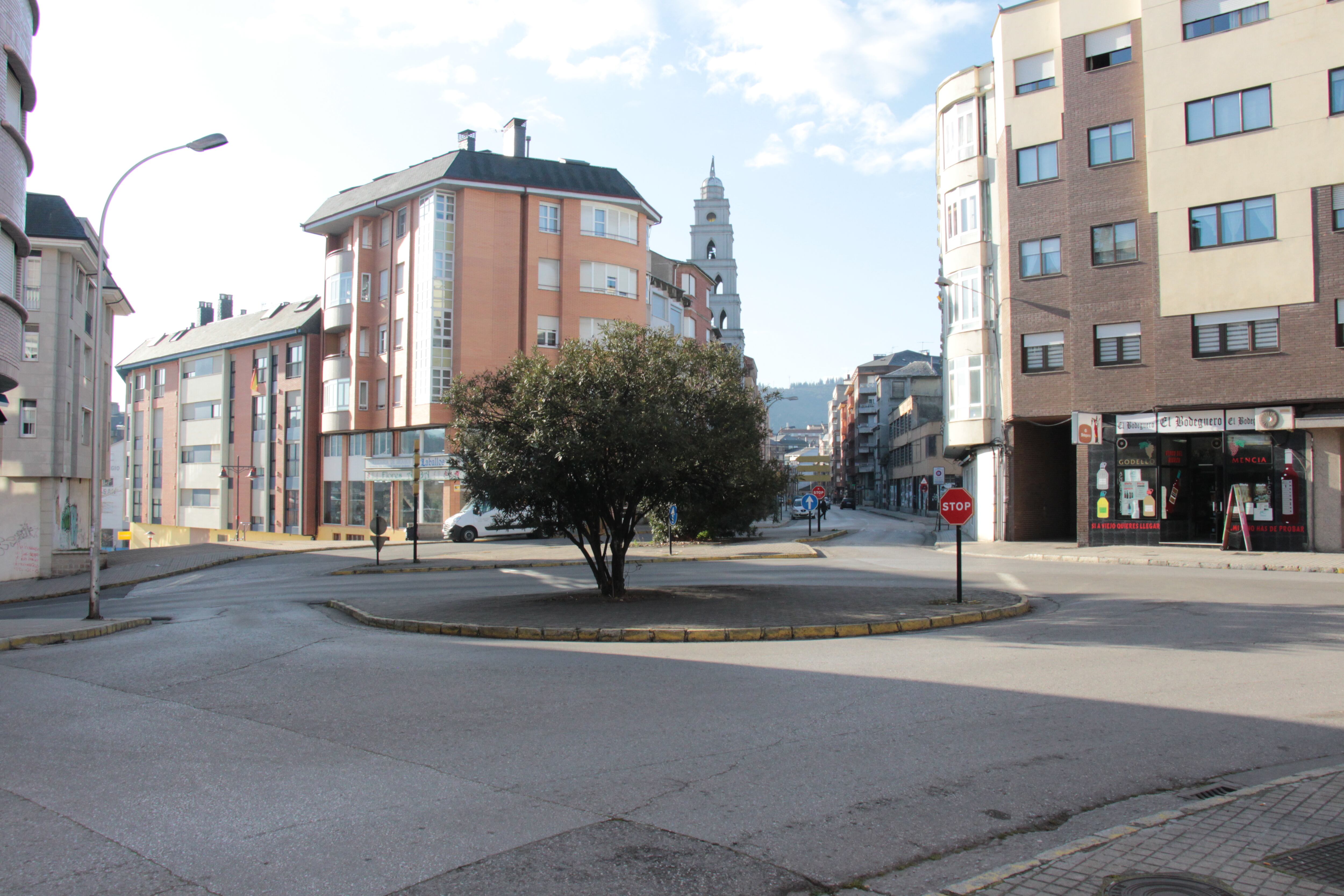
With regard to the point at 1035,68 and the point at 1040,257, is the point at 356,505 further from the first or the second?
the point at 1035,68

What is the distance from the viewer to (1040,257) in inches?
1143

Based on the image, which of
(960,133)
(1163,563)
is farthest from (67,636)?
(960,133)

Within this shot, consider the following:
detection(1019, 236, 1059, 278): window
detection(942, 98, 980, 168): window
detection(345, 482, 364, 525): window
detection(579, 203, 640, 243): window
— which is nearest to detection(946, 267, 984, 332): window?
detection(1019, 236, 1059, 278): window

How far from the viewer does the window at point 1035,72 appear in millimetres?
29234

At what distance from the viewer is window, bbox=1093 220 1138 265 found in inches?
1070

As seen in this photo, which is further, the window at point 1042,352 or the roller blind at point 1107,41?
the window at point 1042,352

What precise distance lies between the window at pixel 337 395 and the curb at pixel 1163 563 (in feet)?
107

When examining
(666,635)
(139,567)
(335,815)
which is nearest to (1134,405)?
(666,635)

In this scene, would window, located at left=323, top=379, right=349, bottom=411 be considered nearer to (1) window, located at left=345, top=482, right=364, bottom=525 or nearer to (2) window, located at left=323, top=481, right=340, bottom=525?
(1) window, located at left=345, top=482, right=364, bottom=525

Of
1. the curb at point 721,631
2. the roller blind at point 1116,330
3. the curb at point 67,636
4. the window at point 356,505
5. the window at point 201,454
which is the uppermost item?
the roller blind at point 1116,330

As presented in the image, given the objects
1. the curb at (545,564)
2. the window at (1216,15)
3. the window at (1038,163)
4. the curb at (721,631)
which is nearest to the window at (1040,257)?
the window at (1038,163)

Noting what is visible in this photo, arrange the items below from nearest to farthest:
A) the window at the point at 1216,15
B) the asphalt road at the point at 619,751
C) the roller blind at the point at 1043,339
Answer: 1. the asphalt road at the point at 619,751
2. the window at the point at 1216,15
3. the roller blind at the point at 1043,339

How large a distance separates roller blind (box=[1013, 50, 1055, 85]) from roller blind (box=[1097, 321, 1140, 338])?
8.54 meters

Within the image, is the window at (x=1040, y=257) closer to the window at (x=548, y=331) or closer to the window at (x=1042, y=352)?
the window at (x=1042, y=352)
